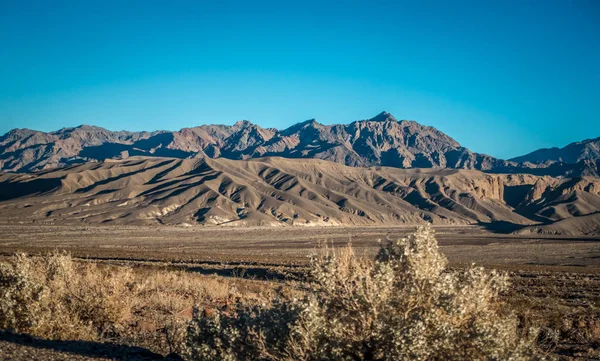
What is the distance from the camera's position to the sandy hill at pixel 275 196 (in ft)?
406

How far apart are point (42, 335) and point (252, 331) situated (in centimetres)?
648

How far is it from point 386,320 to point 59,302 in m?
8.76

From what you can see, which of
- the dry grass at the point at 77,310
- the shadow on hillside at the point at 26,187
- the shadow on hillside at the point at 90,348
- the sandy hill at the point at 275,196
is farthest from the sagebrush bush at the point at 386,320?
the shadow on hillside at the point at 26,187

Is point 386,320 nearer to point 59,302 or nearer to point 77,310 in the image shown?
point 59,302

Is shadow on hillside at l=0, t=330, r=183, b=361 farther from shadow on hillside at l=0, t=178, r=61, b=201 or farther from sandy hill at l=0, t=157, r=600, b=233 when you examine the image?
Result: shadow on hillside at l=0, t=178, r=61, b=201

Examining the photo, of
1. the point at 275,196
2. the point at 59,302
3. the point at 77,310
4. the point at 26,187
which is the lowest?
the point at 77,310

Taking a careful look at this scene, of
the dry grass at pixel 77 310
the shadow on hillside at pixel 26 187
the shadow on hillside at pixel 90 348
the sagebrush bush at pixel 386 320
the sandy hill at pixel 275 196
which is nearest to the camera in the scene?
the sagebrush bush at pixel 386 320

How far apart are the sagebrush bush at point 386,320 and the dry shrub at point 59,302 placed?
531 centimetres

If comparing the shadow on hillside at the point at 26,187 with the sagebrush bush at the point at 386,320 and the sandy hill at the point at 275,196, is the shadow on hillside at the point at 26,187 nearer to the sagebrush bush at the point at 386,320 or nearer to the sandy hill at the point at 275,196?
the sandy hill at the point at 275,196

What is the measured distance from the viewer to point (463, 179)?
641 ft

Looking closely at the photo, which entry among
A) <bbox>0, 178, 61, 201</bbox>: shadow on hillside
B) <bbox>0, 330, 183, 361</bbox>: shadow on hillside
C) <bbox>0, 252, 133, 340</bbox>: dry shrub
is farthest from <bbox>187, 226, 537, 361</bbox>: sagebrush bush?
<bbox>0, 178, 61, 201</bbox>: shadow on hillside

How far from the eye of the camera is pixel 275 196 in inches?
5763

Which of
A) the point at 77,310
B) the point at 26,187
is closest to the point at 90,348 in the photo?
the point at 77,310

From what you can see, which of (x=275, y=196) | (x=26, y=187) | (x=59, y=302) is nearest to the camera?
(x=59, y=302)
